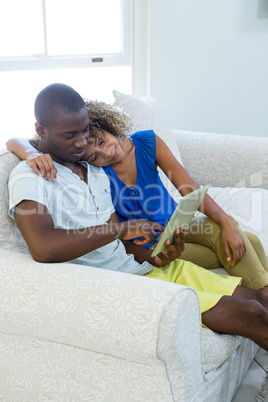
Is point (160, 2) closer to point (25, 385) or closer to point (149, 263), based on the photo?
point (149, 263)

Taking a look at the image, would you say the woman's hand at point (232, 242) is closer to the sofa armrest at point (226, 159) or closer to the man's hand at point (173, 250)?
the man's hand at point (173, 250)

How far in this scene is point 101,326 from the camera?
1.16 m

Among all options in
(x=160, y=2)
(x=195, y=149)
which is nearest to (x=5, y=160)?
(x=195, y=149)

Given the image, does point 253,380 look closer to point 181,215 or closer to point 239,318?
point 239,318

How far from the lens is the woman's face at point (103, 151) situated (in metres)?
1.68

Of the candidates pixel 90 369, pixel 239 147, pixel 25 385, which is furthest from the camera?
pixel 239 147

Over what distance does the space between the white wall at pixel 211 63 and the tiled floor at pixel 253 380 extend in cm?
165

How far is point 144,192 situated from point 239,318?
59 cm

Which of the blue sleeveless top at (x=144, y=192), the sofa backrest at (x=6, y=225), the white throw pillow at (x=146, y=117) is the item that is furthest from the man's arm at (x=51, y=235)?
the white throw pillow at (x=146, y=117)

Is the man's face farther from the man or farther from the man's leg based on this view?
the man's leg

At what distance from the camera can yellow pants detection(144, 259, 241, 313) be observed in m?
1.50

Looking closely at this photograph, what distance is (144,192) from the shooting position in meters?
1.78

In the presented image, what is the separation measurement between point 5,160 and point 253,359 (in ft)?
3.70

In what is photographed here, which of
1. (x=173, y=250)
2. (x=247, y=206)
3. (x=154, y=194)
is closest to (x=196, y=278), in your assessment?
(x=173, y=250)
